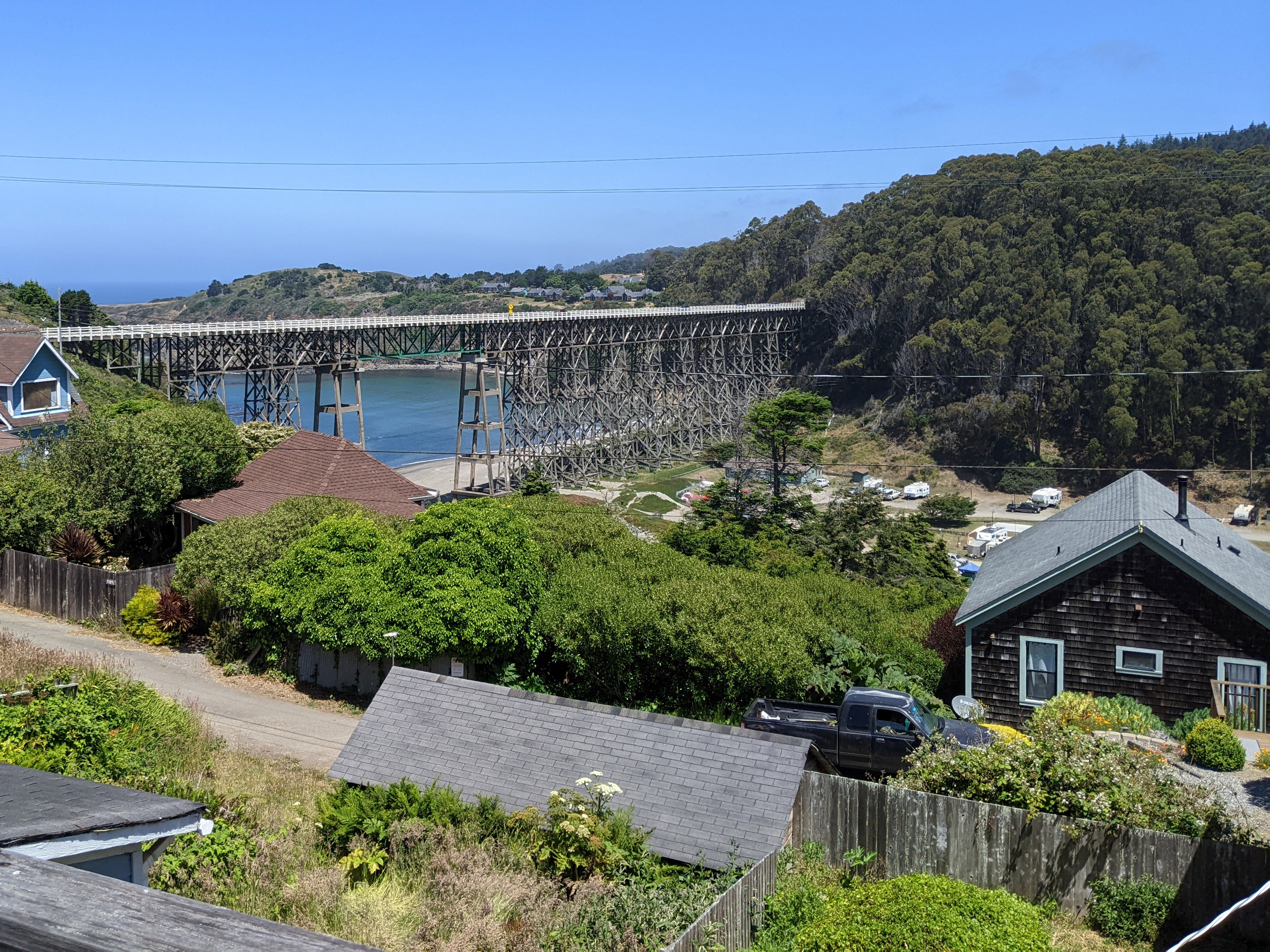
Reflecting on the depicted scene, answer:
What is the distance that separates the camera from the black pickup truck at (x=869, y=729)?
49.2 feet

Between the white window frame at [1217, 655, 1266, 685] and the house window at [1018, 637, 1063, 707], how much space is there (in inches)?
97.5

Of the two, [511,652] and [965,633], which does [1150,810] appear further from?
[511,652]

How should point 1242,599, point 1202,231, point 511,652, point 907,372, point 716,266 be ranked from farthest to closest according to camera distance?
point 716,266
point 907,372
point 1202,231
point 511,652
point 1242,599

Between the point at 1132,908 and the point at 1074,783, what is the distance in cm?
136

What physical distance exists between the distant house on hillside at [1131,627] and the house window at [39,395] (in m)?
32.0

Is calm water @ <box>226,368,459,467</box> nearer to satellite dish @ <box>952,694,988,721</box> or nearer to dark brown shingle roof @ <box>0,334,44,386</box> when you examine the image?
dark brown shingle roof @ <box>0,334,44,386</box>

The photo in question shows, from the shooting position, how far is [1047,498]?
2542 inches

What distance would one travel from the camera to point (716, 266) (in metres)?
120

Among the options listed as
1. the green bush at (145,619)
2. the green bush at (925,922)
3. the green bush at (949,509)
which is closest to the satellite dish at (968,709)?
the green bush at (925,922)

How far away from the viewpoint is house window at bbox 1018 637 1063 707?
19625 millimetres

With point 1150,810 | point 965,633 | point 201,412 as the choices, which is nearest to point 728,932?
point 1150,810

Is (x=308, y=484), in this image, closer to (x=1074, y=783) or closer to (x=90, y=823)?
(x=1074, y=783)

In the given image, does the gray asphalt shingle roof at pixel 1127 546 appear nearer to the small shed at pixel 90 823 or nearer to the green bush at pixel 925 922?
the green bush at pixel 925 922

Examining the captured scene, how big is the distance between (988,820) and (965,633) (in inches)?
388
